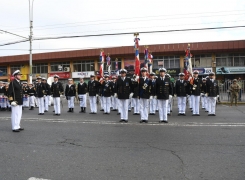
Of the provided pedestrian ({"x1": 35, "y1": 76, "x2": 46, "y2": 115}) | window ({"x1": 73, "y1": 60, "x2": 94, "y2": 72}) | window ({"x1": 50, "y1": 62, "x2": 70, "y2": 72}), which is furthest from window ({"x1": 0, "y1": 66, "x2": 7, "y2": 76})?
pedestrian ({"x1": 35, "y1": 76, "x2": 46, "y2": 115})

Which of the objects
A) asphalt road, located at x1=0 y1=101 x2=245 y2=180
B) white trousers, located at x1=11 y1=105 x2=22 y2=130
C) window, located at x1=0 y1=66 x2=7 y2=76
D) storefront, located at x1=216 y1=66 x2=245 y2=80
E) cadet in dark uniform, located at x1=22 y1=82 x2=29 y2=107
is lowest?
asphalt road, located at x1=0 y1=101 x2=245 y2=180

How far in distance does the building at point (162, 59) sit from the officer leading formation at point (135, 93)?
20669 millimetres

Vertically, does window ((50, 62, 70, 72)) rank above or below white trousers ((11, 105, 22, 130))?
above

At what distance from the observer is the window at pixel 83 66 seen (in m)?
44.7

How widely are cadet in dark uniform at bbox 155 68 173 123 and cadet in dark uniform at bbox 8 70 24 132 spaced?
5.10m

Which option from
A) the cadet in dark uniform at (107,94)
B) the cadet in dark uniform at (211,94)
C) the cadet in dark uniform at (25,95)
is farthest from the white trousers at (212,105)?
the cadet in dark uniform at (25,95)

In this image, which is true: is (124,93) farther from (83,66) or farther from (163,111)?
(83,66)

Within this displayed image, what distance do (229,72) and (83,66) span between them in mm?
23203

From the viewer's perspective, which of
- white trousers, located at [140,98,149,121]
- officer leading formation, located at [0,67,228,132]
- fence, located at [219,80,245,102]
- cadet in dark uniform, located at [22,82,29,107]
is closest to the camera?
officer leading formation, located at [0,67,228,132]

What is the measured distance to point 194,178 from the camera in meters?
4.22

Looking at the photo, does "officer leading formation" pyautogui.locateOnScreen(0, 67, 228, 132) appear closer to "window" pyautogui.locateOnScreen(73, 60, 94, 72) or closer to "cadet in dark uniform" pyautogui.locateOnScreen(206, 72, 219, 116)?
"cadet in dark uniform" pyautogui.locateOnScreen(206, 72, 219, 116)

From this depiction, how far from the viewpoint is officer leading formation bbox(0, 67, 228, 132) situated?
30.3ft

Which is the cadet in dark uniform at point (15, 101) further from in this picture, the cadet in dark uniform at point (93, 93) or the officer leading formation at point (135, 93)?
the cadet in dark uniform at point (93, 93)

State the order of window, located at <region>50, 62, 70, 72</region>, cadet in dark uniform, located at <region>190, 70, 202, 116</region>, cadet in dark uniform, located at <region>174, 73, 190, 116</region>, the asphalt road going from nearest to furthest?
the asphalt road, cadet in dark uniform, located at <region>190, 70, 202, 116</region>, cadet in dark uniform, located at <region>174, 73, 190, 116</region>, window, located at <region>50, 62, 70, 72</region>
